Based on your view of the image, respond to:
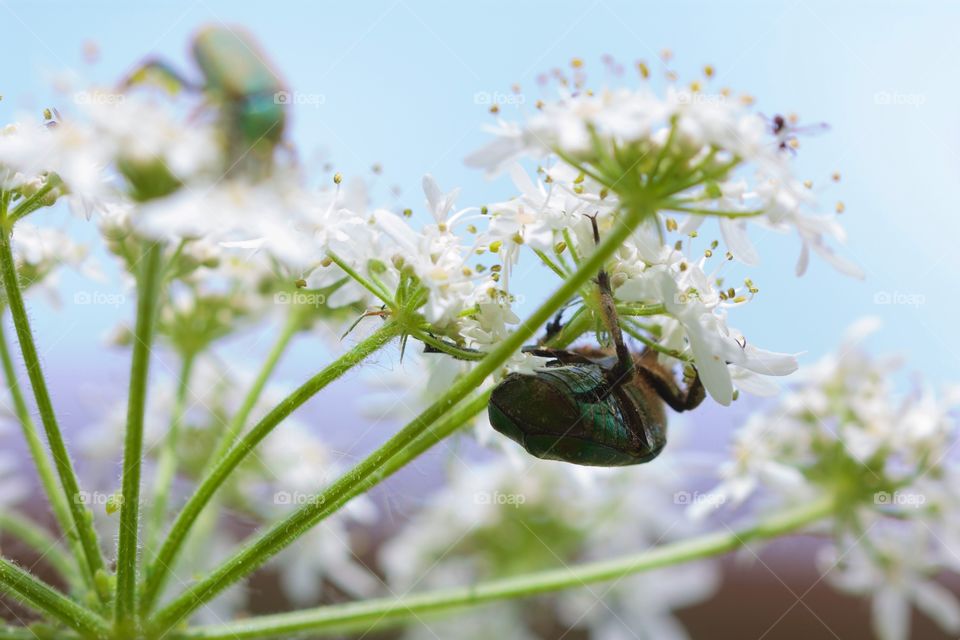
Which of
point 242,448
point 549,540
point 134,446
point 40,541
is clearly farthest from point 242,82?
point 242,448

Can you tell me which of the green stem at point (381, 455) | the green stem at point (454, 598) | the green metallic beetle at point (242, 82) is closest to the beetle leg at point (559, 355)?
the green stem at point (381, 455)

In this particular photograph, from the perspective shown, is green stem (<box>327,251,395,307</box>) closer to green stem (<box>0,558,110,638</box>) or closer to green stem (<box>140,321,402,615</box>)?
green stem (<box>140,321,402,615</box>)

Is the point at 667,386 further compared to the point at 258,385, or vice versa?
the point at 258,385

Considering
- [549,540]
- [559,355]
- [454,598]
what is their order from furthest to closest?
[549,540]
[454,598]
[559,355]

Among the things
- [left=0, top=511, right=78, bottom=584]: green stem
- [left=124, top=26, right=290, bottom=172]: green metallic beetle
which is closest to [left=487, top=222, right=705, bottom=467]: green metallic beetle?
[left=0, top=511, right=78, bottom=584]: green stem

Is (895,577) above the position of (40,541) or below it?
below

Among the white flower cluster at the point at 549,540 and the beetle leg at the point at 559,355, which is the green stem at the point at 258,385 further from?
the white flower cluster at the point at 549,540

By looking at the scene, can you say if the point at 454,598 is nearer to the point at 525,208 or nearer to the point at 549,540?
the point at 525,208
